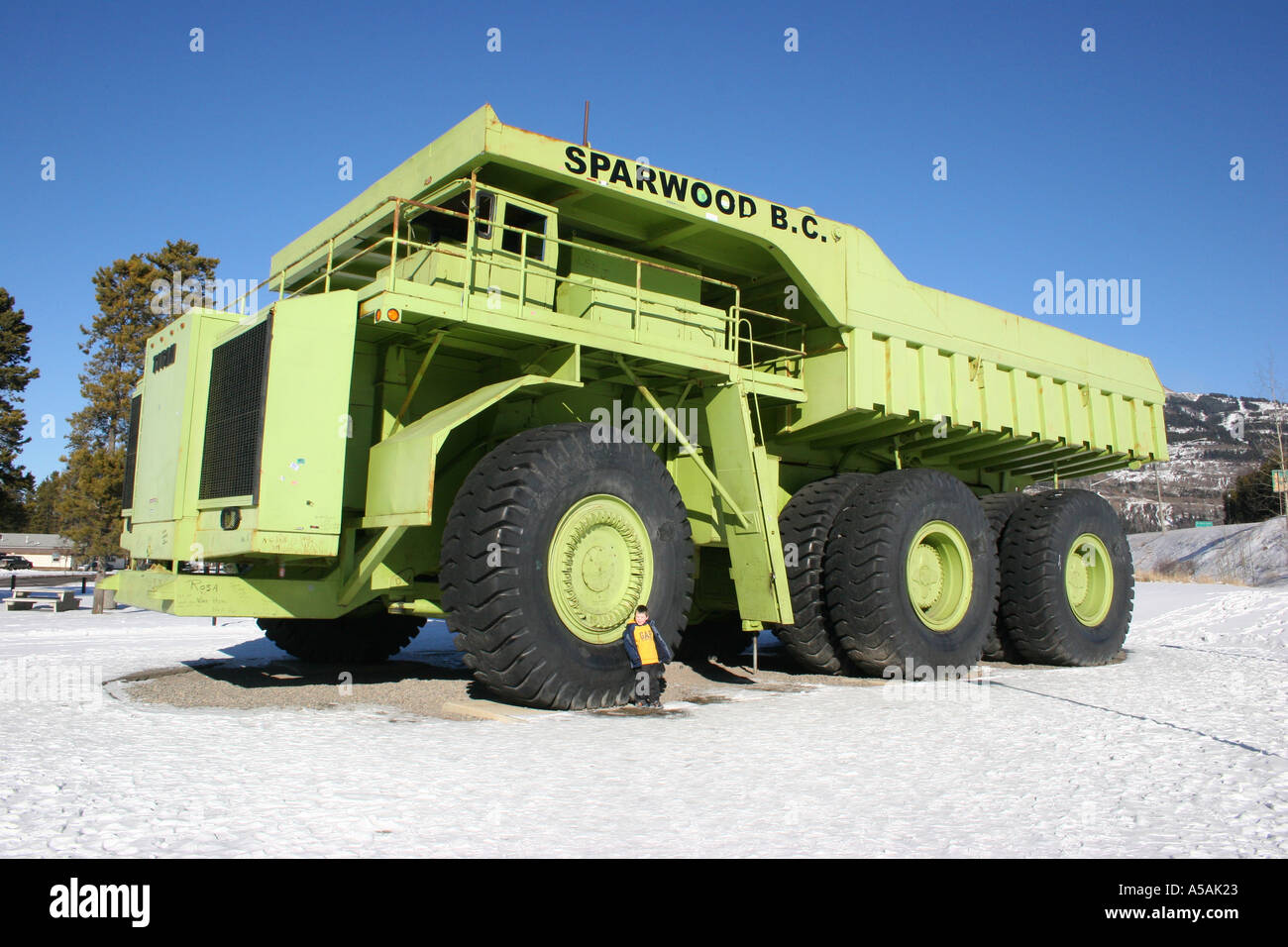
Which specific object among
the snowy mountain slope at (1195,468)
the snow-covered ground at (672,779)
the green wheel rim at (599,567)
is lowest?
the snow-covered ground at (672,779)

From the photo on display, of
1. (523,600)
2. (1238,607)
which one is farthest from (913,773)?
(1238,607)

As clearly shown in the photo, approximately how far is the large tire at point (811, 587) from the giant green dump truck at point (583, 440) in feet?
0.11

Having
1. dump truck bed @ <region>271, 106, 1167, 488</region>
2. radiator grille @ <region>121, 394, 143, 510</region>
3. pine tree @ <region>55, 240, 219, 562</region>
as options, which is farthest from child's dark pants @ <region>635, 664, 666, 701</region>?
pine tree @ <region>55, 240, 219, 562</region>

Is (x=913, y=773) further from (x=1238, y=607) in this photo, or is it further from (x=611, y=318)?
(x=1238, y=607)

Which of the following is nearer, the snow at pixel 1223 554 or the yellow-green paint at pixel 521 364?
the yellow-green paint at pixel 521 364

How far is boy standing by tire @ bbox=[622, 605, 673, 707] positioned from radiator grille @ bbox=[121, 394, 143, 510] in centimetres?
539

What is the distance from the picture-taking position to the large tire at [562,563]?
7422 millimetres

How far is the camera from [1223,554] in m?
44.2

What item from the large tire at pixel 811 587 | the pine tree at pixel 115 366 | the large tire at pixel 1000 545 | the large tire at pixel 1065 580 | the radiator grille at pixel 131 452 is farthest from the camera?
the pine tree at pixel 115 366

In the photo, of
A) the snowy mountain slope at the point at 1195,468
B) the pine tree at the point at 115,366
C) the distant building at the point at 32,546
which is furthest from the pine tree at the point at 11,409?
the snowy mountain slope at the point at 1195,468

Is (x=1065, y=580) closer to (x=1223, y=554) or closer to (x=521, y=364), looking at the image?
(x=521, y=364)

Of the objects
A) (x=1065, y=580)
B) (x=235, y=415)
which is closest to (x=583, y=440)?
(x=235, y=415)

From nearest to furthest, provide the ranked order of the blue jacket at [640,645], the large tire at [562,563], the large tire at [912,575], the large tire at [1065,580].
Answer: the large tire at [562,563], the blue jacket at [640,645], the large tire at [912,575], the large tire at [1065,580]

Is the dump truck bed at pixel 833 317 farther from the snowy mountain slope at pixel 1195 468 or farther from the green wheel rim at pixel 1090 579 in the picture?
the snowy mountain slope at pixel 1195 468
